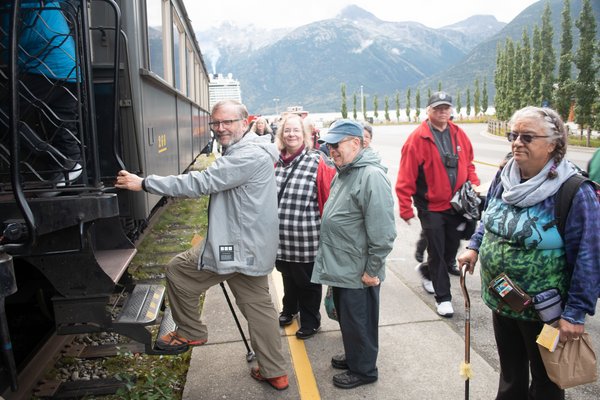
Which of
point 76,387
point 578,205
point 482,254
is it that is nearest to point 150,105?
point 76,387

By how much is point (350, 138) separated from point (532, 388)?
5.66ft

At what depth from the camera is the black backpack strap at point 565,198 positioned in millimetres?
2373

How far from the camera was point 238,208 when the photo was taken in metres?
3.18

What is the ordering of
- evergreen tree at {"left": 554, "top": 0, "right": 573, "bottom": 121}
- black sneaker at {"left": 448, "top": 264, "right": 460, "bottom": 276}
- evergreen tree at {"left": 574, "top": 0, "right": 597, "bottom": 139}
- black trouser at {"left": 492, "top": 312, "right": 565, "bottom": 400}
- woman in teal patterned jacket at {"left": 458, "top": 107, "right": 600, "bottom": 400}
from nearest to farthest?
woman in teal patterned jacket at {"left": 458, "top": 107, "right": 600, "bottom": 400} → black trouser at {"left": 492, "top": 312, "right": 565, "bottom": 400} → black sneaker at {"left": 448, "top": 264, "right": 460, "bottom": 276} → evergreen tree at {"left": 574, "top": 0, "right": 597, "bottom": 139} → evergreen tree at {"left": 554, "top": 0, "right": 573, "bottom": 121}

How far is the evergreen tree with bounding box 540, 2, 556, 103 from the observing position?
3167 centimetres

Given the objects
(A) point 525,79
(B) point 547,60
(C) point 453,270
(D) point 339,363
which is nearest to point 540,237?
(D) point 339,363

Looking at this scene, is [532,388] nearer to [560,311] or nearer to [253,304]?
[560,311]

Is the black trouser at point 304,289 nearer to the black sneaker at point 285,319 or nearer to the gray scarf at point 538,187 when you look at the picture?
the black sneaker at point 285,319

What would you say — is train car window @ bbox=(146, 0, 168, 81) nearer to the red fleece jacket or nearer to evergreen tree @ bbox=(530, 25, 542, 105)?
the red fleece jacket

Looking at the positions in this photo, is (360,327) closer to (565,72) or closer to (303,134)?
(303,134)

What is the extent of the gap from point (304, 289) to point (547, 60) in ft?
112

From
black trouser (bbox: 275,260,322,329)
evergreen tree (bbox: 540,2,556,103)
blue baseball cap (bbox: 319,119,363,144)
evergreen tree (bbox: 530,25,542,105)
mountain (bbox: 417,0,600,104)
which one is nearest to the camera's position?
blue baseball cap (bbox: 319,119,363,144)

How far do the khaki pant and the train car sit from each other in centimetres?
20

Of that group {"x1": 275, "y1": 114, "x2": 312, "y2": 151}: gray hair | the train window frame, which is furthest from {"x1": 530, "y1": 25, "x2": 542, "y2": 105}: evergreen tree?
{"x1": 275, "y1": 114, "x2": 312, "y2": 151}: gray hair
